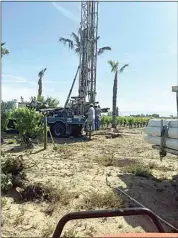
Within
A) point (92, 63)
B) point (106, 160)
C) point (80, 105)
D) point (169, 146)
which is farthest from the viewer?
point (92, 63)

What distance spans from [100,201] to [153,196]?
5.03 ft

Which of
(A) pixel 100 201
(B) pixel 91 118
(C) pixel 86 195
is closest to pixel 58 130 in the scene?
(B) pixel 91 118

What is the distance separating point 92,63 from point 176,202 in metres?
16.0

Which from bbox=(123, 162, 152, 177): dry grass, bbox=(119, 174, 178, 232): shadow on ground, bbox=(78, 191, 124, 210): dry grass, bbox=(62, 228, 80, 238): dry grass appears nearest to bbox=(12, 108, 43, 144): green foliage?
bbox=(123, 162, 152, 177): dry grass

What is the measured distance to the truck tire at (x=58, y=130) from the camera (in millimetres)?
17656

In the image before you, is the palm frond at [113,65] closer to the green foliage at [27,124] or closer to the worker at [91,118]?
the worker at [91,118]

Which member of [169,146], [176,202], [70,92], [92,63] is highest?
[92,63]

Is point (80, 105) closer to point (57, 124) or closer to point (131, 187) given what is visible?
point (57, 124)

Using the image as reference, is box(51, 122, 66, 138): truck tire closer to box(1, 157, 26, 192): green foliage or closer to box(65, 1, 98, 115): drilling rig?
box(65, 1, 98, 115): drilling rig

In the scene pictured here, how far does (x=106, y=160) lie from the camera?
9.66 metres

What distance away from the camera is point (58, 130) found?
58.1 ft

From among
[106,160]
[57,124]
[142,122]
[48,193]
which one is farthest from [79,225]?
[142,122]

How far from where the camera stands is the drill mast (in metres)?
21.2

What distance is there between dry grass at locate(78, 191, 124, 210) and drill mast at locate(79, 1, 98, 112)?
50.2 ft
